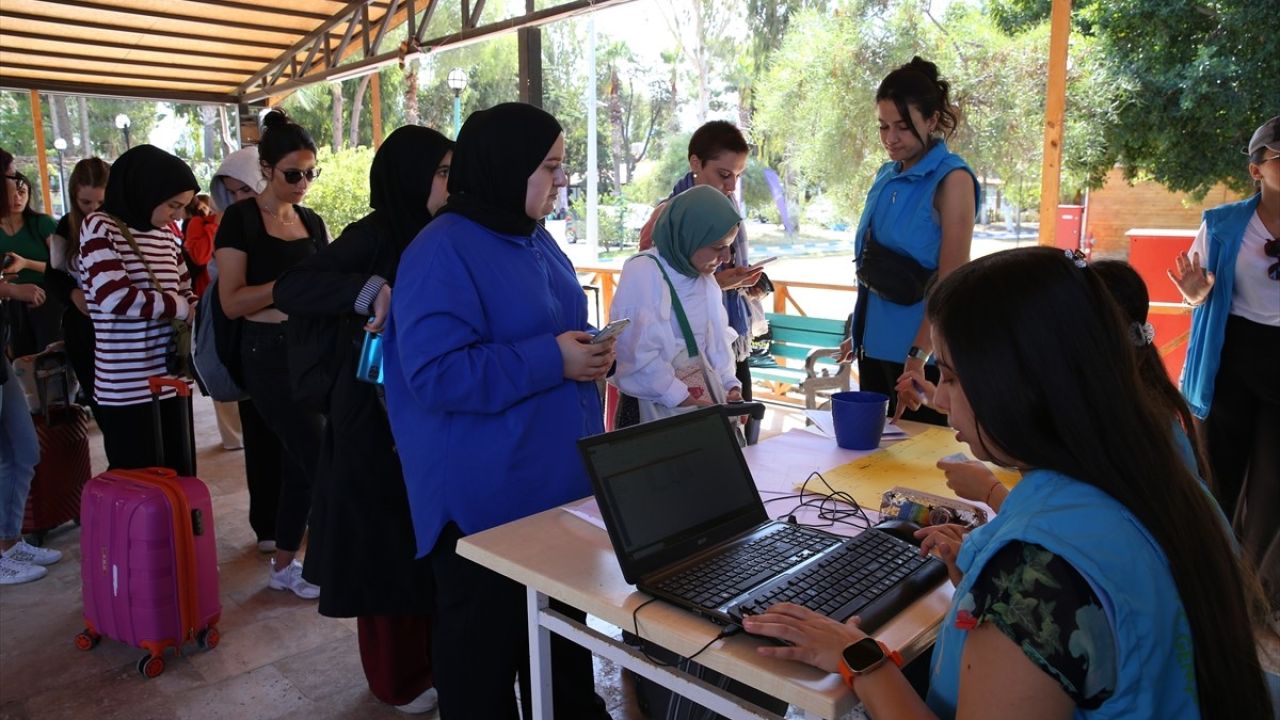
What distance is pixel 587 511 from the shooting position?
1.57 meters

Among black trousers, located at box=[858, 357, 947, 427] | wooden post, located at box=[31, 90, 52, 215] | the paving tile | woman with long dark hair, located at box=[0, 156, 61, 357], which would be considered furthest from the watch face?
wooden post, located at box=[31, 90, 52, 215]

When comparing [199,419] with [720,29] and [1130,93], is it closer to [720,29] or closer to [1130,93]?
[1130,93]

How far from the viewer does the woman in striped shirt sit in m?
2.71

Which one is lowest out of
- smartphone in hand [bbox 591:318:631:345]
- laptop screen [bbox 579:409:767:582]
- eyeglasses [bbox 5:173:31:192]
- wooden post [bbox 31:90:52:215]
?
laptop screen [bbox 579:409:767:582]

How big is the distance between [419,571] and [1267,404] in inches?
99.5

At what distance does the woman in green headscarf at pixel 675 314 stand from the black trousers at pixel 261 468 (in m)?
1.66

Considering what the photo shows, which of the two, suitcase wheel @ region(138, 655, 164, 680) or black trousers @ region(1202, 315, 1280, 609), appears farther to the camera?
black trousers @ region(1202, 315, 1280, 609)

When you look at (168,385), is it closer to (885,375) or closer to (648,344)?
(648,344)

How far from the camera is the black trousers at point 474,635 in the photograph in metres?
1.68

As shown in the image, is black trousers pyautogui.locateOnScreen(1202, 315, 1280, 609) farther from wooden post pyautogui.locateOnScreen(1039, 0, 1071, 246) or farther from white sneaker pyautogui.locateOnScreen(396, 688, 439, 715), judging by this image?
white sneaker pyautogui.locateOnScreen(396, 688, 439, 715)

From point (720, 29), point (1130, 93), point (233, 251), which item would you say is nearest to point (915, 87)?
point (233, 251)

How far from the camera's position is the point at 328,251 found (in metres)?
2.12

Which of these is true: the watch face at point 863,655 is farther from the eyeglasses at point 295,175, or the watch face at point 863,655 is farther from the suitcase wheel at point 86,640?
the suitcase wheel at point 86,640

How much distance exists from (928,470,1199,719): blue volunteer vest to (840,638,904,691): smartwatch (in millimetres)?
134
